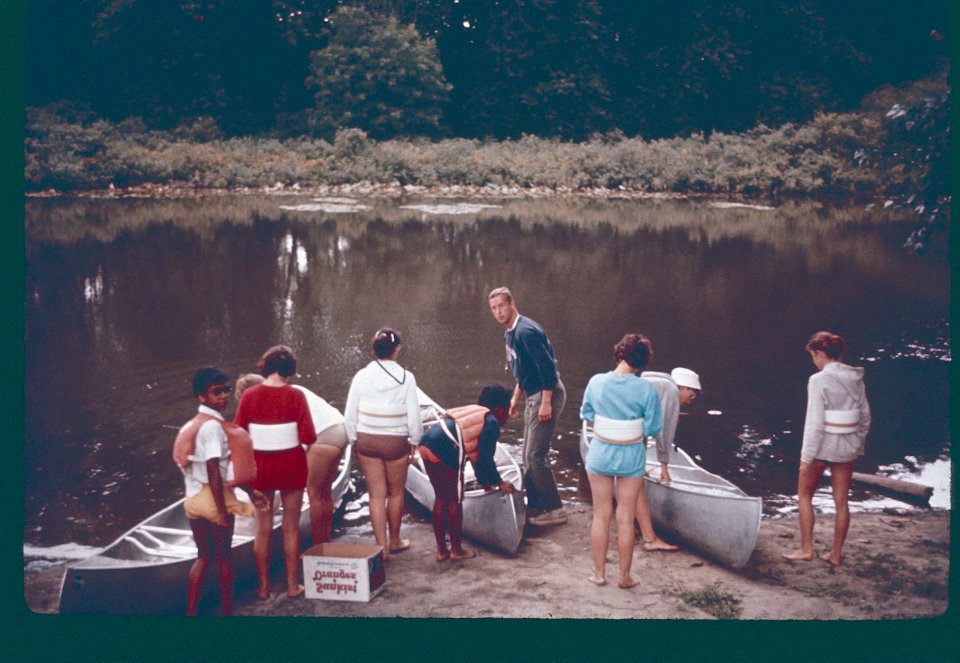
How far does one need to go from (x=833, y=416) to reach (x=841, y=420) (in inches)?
1.7

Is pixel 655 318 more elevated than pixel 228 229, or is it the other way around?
pixel 228 229

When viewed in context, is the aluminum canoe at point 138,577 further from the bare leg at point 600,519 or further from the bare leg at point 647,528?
the bare leg at point 647,528

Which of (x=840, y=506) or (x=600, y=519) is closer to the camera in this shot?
(x=600, y=519)

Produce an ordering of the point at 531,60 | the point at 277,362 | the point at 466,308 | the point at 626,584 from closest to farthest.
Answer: the point at 277,362 → the point at 626,584 → the point at 531,60 → the point at 466,308

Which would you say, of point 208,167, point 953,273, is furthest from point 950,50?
point 208,167

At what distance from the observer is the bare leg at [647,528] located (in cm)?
501

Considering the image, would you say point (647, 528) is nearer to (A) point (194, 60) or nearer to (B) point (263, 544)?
(B) point (263, 544)

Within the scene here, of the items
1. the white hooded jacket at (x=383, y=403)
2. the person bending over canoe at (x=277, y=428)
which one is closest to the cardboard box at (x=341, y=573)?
the person bending over canoe at (x=277, y=428)

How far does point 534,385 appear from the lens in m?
5.03

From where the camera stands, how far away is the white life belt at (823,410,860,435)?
4543mm

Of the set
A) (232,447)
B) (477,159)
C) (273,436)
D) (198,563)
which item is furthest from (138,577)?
(477,159)

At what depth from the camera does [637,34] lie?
7.66 m

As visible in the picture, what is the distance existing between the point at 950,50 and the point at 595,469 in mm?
3248

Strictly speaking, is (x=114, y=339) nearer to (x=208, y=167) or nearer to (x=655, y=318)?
(x=208, y=167)
